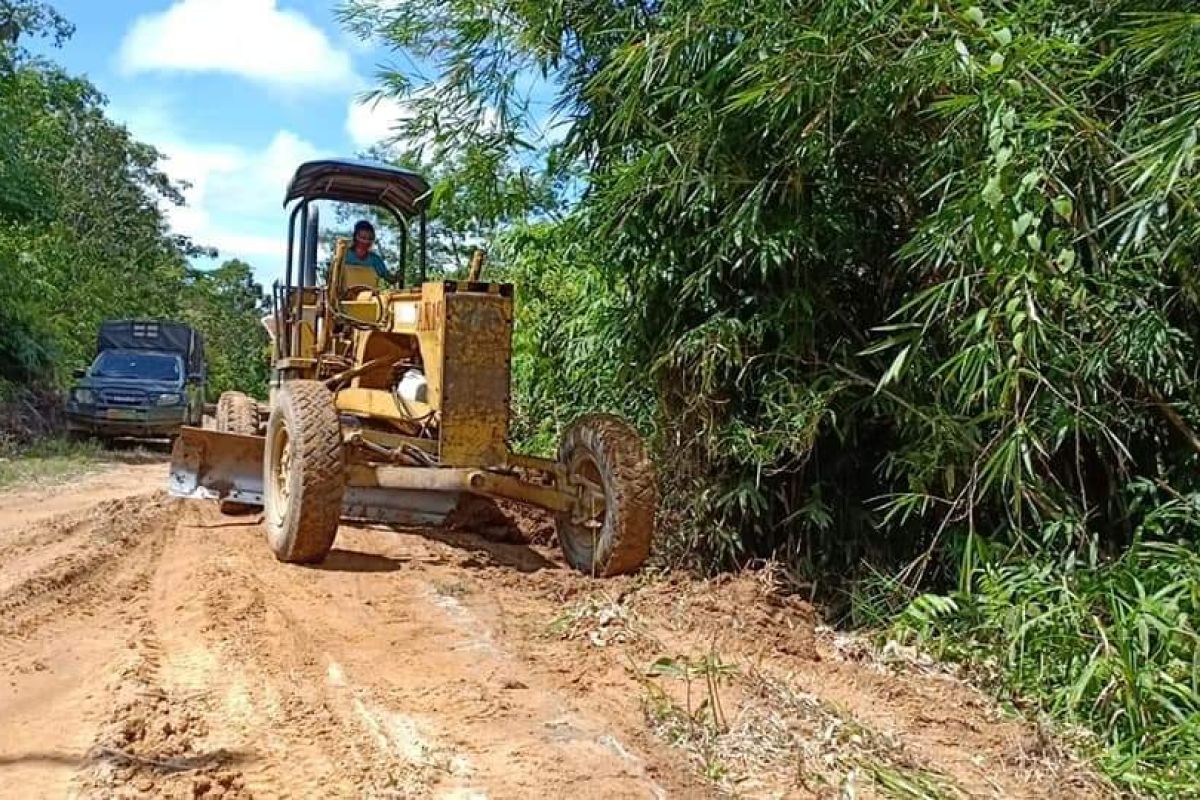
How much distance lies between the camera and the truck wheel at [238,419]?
8039mm

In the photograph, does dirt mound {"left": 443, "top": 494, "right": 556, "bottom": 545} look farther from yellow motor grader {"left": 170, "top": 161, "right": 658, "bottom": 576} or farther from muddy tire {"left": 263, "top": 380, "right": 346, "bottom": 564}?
muddy tire {"left": 263, "top": 380, "right": 346, "bottom": 564}

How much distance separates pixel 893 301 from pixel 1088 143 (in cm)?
197

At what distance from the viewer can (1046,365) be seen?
4301mm

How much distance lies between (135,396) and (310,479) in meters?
11.0

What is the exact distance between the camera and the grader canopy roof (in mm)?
7848

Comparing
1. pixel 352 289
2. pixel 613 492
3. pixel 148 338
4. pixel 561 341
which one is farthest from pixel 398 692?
pixel 148 338

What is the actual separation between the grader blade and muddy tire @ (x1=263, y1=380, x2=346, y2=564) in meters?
1.22

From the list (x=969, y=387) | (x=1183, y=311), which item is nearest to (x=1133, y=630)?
(x=969, y=387)

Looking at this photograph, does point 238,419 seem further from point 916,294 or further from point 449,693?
point 916,294

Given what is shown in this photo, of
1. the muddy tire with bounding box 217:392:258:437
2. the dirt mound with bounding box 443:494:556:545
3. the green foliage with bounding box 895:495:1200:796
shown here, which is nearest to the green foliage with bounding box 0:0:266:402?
the muddy tire with bounding box 217:392:258:437

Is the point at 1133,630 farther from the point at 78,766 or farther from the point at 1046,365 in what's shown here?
the point at 78,766

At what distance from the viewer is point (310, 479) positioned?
584 cm

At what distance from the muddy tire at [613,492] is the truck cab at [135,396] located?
995 cm

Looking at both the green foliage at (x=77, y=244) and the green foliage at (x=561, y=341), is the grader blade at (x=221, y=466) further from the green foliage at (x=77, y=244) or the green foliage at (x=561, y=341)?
the green foliage at (x=77, y=244)
